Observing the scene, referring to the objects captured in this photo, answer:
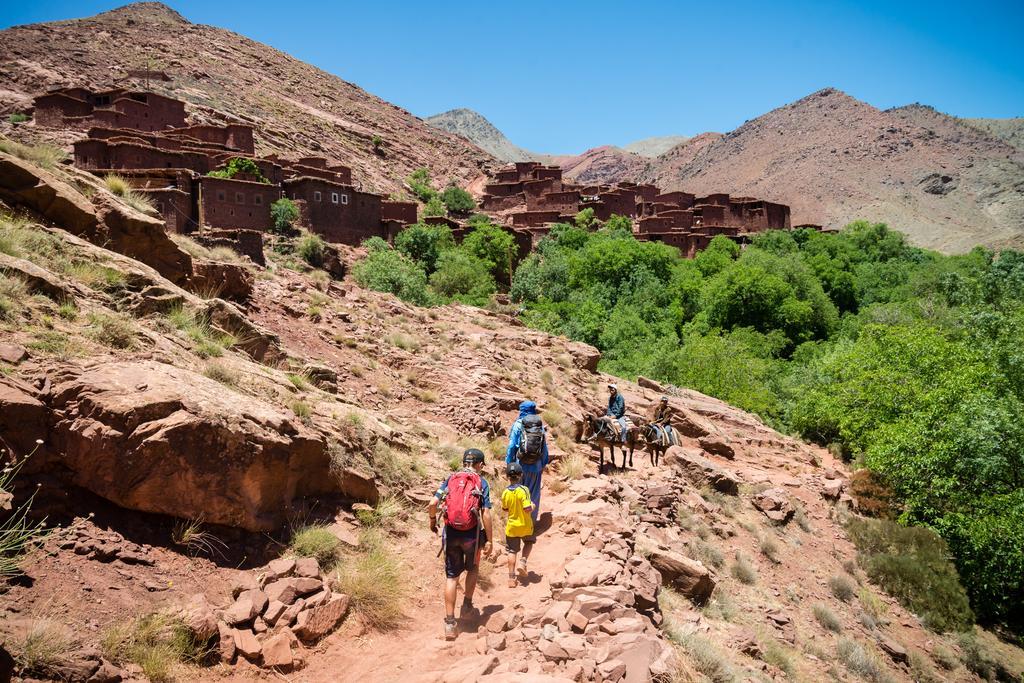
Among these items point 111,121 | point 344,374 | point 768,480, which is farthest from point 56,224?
point 111,121

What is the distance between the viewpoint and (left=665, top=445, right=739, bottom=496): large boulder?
1276 cm

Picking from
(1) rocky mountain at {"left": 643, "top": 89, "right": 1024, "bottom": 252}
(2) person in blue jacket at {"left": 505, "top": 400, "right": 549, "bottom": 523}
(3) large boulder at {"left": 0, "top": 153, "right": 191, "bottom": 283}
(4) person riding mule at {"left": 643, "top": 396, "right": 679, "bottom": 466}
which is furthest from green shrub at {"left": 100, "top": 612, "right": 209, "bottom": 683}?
(1) rocky mountain at {"left": 643, "top": 89, "right": 1024, "bottom": 252}

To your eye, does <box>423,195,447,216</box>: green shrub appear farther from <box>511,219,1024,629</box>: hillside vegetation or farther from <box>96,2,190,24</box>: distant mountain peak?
<box>96,2,190,24</box>: distant mountain peak

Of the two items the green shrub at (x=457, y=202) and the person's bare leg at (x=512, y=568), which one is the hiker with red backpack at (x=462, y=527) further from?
the green shrub at (x=457, y=202)

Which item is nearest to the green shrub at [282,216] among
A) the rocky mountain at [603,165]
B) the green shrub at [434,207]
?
the green shrub at [434,207]

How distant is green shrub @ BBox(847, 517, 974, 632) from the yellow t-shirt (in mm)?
9665

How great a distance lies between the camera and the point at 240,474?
5.83 metres

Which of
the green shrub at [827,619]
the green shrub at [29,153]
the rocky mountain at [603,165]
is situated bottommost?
the green shrub at [827,619]

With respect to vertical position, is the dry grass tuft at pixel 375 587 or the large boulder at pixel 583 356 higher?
the large boulder at pixel 583 356

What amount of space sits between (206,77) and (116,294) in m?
66.9

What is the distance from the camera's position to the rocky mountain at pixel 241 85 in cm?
4912

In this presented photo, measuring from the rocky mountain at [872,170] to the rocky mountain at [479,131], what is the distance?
7156 cm

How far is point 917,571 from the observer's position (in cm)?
1259

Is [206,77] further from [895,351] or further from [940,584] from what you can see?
[940,584]
